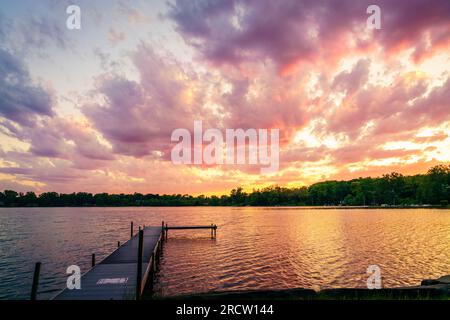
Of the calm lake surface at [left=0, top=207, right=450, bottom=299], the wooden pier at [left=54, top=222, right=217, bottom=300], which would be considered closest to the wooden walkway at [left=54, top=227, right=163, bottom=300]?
the wooden pier at [left=54, top=222, right=217, bottom=300]

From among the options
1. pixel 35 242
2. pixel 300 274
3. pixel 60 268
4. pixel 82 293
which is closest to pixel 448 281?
pixel 300 274

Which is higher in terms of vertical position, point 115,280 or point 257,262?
point 115,280

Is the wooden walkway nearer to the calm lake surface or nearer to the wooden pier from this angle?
the wooden pier

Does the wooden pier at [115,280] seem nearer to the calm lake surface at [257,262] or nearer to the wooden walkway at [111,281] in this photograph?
the wooden walkway at [111,281]

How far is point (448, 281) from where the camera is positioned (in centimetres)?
1692

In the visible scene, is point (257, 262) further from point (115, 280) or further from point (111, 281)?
point (111, 281)

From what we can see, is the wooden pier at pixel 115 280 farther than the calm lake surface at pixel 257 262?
No

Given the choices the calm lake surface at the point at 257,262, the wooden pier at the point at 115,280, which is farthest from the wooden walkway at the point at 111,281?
the calm lake surface at the point at 257,262

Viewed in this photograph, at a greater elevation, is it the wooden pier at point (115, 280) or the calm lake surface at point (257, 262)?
the wooden pier at point (115, 280)

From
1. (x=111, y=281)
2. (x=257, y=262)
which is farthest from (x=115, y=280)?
(x=257, y=262)

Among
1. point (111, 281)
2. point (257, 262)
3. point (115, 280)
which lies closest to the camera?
point (111, 281)

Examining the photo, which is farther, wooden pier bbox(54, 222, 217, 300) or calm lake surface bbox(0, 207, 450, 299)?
calm lake surface bbox(0, 207, 450, 299)
